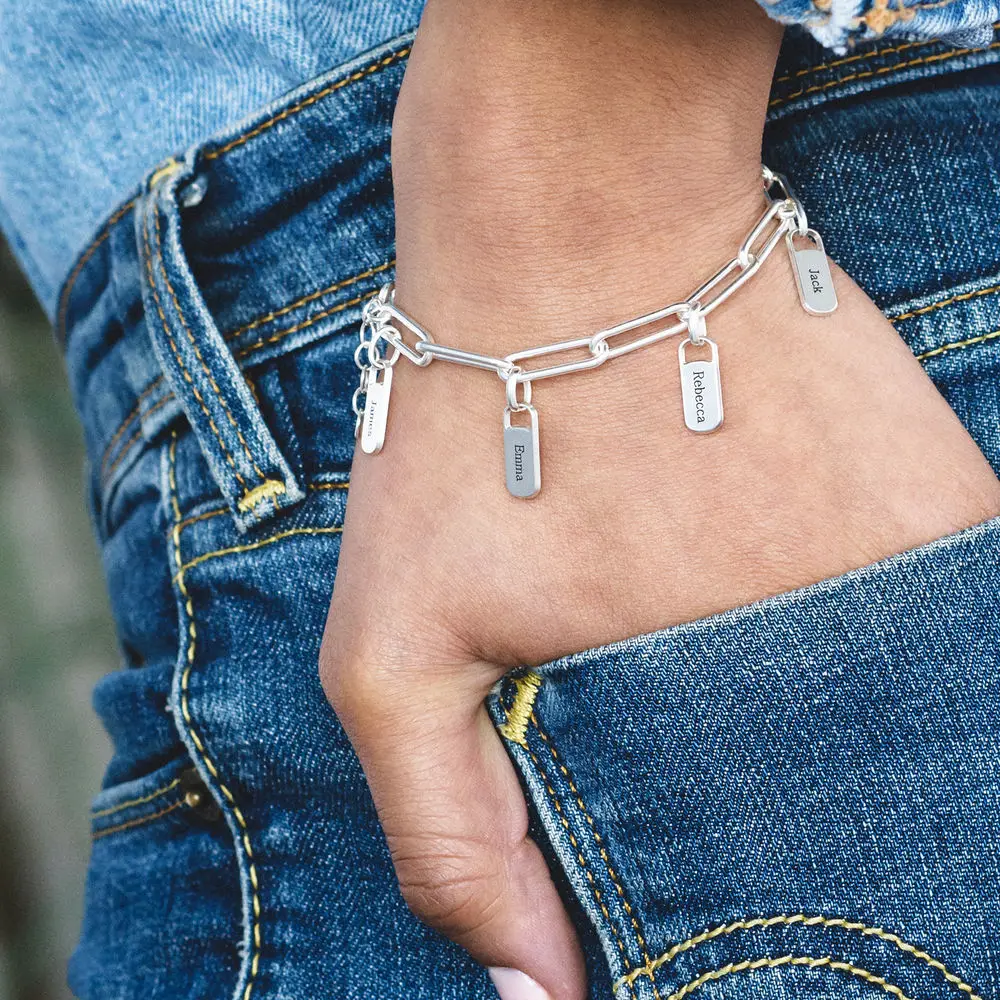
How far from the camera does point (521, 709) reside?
0.83 m

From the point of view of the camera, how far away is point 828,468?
29.1 inches

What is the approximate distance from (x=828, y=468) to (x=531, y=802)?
1.25 feet

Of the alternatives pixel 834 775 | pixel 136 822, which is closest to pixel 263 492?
pixel 136 822

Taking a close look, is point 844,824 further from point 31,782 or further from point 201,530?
point 31,782

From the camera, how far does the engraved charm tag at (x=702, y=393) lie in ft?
2.44

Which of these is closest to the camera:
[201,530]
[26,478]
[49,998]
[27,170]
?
[201,530]

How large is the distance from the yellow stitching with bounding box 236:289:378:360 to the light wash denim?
22 centimetres

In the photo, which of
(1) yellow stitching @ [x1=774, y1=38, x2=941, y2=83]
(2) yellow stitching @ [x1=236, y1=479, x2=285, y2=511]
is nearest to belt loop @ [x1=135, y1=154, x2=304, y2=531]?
Result: (2) yellow stitching @ [x1=236, y1=479, x2=285, y2=511]

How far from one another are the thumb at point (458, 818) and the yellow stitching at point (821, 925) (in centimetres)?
12

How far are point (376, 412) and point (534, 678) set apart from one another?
27 centimetres

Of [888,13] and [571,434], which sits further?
[571,434]

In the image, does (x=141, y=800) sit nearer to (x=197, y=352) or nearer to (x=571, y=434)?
(x=197, y=352)

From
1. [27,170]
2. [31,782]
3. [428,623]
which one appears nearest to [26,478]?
[31,782]

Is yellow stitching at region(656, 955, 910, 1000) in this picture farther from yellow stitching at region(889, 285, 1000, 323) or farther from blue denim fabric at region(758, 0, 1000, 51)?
blue denim fabric at region(758, 0, 1000, 51)
